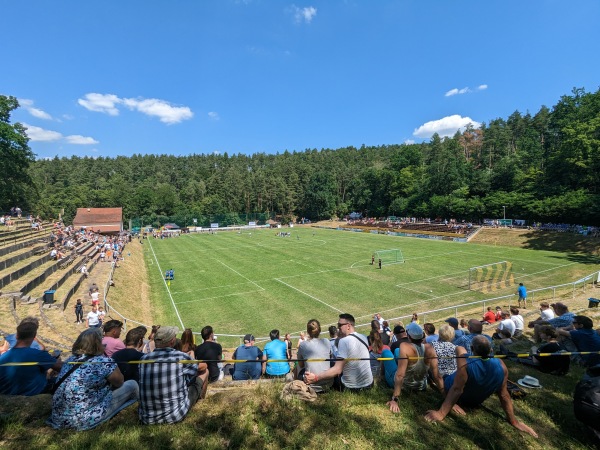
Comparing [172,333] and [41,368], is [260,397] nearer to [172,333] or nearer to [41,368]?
[172,333]

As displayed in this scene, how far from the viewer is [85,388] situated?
416cm

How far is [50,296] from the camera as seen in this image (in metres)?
16.5

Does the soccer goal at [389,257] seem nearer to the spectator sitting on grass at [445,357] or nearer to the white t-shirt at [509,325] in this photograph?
the white t-shirt at [509,325]

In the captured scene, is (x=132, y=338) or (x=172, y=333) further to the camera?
(x=132, y=338)

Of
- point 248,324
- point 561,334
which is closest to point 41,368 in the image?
point 561,334

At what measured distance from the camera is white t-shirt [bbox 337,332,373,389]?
5355 millimetres

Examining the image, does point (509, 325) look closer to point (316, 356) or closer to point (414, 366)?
point (414, 366)

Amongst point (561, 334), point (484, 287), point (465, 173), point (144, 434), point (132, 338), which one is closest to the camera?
point (144, 434)

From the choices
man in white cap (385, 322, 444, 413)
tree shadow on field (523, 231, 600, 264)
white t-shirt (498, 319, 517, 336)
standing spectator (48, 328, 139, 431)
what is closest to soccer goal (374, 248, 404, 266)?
tree shadow on field (523, 231, 600, 264)

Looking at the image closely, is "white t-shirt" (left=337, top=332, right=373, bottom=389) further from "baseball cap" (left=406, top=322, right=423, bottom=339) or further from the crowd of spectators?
"baseball cap" (left=406, top=322, right=423, bottom=339)

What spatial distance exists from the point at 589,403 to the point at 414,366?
2.25m

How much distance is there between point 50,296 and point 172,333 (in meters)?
16.0

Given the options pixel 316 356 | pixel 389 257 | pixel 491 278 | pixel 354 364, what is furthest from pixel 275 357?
pixel 389 257

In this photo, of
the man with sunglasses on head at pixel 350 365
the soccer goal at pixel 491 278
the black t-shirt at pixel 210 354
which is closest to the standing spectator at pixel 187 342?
the black t-shirt at pixel 210 354
